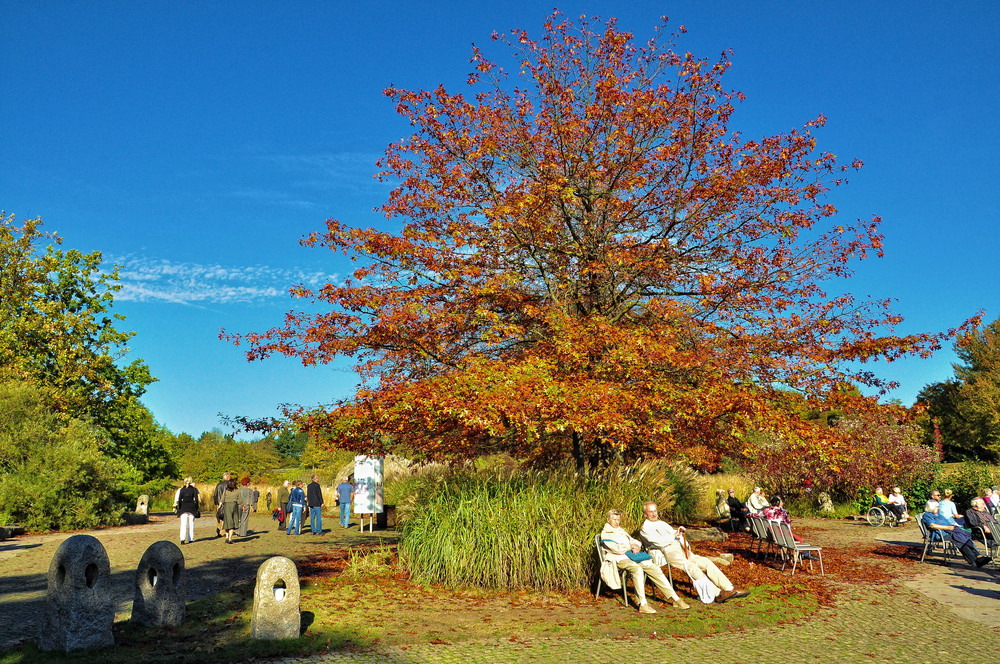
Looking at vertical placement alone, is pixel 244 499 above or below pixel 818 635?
above

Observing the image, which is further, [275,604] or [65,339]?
[65,339]

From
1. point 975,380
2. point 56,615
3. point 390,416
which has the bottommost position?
point 56,615

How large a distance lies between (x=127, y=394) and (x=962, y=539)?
29.8 metres

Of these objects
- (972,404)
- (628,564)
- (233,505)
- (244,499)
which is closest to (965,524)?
(628,564)

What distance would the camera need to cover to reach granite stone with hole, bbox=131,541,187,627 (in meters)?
7.33

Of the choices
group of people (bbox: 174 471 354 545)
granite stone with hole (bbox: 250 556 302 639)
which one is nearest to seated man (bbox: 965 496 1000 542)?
granite stone with hole (bbox: 250 556 302 639)

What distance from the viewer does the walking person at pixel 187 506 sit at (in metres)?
16.2

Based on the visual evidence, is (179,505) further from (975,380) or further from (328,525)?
(975,380)

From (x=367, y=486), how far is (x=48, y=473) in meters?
9.96

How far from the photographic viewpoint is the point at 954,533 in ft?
40.9

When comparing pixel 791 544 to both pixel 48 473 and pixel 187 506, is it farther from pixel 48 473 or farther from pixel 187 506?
pixel 48 473

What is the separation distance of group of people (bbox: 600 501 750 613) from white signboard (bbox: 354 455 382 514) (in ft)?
34.7

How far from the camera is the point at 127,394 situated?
1162 inches

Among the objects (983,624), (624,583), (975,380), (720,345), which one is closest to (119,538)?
(624,583)
